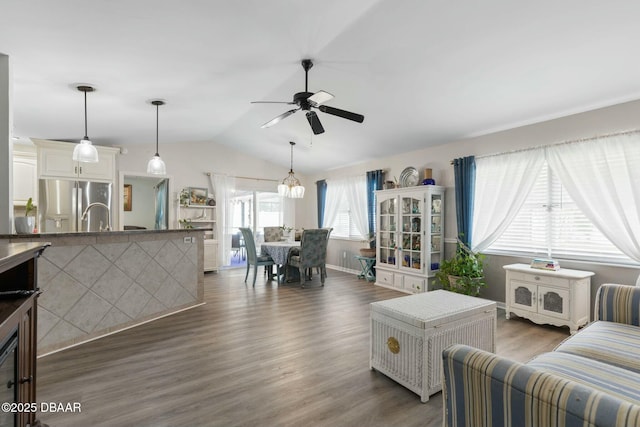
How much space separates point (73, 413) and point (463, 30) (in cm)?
390

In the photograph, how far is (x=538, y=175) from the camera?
12.6 ft

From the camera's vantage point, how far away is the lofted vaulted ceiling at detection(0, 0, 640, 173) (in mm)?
2236

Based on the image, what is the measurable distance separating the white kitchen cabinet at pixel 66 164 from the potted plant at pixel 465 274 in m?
5.63

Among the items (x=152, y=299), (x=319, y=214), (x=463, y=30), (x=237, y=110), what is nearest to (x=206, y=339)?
(x=152, y=299)

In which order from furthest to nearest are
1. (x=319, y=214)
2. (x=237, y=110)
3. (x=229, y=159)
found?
(x=319, y=214), (x=229, y=159), (x=237, y=110)

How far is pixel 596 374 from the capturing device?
153 cm

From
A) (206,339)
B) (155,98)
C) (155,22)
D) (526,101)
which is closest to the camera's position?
(155,22)

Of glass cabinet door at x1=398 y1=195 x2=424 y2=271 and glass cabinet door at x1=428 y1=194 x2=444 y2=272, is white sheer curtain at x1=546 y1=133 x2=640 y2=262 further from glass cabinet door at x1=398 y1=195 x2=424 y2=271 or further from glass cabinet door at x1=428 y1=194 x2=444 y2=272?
glass cabinet door at x1=398 y1=195 x2=424 y2=271

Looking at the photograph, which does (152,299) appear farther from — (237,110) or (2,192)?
(237,110)

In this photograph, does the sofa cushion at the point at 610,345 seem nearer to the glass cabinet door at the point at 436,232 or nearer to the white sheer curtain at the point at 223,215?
the glass cabinet door at the point at 436,232

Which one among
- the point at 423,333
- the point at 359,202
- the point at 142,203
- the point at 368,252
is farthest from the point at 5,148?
the point at 359,202

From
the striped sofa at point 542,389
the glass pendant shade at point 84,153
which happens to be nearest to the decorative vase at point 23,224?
the glass pendant shade at point 84,153

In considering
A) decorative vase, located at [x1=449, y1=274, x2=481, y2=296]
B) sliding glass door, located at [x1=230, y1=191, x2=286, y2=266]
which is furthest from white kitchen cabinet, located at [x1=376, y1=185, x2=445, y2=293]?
sliding glass door, located at [x1=230, y1=191, x2=286, y2=266]

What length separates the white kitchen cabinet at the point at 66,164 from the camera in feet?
15.8
